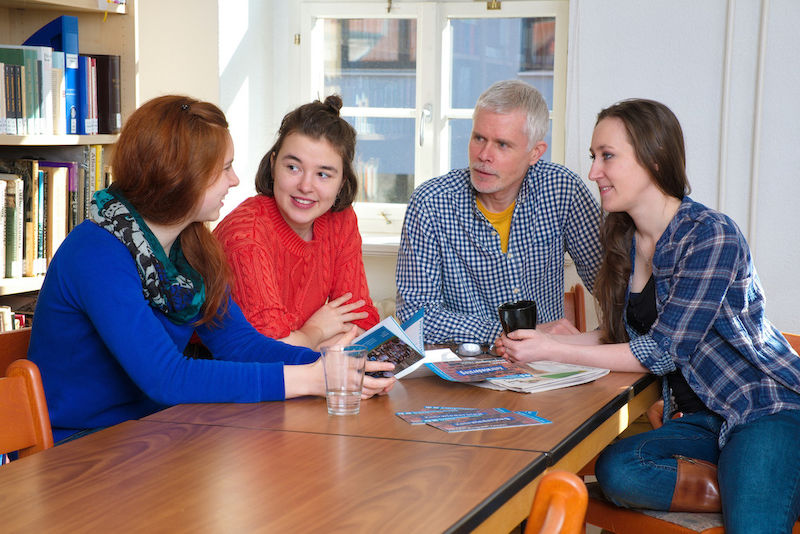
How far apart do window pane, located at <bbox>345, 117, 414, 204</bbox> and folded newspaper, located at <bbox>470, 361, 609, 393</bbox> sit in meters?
1.99

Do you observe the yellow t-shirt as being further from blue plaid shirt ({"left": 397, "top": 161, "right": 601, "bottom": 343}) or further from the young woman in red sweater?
the young woman in red sweater

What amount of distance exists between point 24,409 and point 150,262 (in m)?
0.35

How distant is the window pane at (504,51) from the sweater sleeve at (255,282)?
182cm

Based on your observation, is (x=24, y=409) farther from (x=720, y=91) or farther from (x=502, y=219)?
(x=720, y=91)

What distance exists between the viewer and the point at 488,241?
2.52 metres

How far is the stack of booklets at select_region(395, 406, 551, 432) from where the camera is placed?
4.61ft

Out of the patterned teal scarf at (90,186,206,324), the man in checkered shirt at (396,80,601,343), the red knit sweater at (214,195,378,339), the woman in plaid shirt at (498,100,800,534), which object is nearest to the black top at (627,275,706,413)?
the woman in plaid shirt at (498,100,800,534)

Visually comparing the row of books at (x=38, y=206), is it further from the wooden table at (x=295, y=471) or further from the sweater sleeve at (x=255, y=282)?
the wooden table at (x=295, y=471)

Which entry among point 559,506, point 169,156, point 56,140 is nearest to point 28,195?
point 56,140

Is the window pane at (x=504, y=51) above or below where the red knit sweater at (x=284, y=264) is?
above

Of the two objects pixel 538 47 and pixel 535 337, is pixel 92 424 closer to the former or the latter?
pixel 535 337

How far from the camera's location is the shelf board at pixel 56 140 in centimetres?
253

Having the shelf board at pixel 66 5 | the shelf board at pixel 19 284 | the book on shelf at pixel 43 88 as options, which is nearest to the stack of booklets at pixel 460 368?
the shelf board at pixel 19 284

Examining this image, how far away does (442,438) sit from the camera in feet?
4.39
